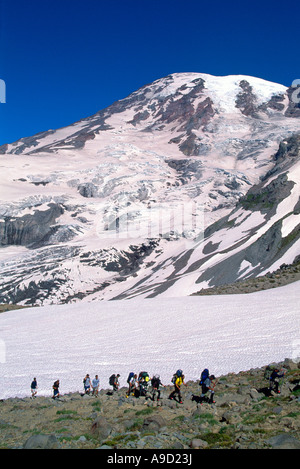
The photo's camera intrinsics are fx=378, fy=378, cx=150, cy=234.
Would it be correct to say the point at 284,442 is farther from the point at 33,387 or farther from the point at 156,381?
the point at 33,387

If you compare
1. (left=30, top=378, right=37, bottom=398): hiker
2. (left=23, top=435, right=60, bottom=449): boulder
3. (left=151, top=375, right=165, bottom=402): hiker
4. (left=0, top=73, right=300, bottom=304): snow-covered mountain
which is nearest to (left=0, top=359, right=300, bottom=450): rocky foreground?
(left=23, top=435, right=60, bottom=449): boulder

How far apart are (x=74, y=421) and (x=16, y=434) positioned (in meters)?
1.76

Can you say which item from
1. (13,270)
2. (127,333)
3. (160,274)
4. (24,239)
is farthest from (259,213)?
(24,239)

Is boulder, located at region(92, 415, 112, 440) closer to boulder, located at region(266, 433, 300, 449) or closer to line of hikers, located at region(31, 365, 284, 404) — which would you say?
line of hikers, located at region(31, 365, 284, 404)

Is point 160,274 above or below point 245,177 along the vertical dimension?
below

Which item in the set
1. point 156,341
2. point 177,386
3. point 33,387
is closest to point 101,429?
point 177,386

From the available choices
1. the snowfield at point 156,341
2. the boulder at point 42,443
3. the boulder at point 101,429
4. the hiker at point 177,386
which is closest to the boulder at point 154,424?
the boulder at point 101,429

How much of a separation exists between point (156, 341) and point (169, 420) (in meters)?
13.9

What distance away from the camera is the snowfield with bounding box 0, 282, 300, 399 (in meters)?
18.9

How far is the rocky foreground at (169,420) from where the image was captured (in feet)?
29.3
